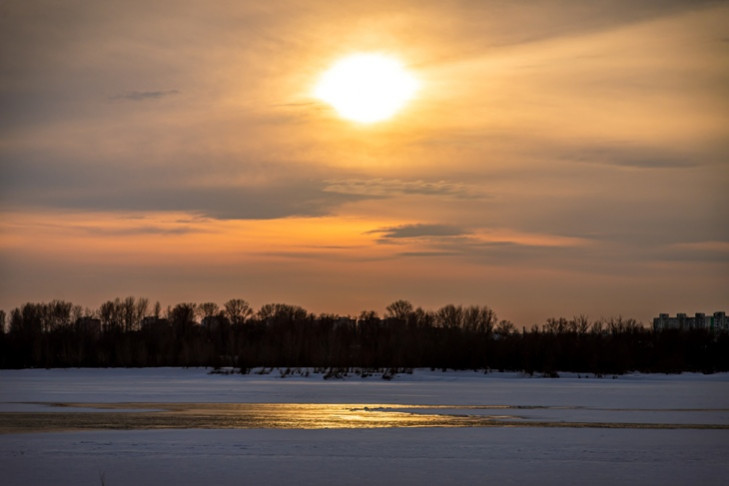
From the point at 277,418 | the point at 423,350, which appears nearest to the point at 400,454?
the point at 277,418

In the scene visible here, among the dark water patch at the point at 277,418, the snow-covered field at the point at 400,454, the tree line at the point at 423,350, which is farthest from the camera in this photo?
the tree line at the point at 423,350

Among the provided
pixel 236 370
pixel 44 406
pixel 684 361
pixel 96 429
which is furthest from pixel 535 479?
pixel 684 361

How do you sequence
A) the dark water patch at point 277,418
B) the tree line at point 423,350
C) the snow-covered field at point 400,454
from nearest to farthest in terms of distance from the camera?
the snow-covered field at point 400,454 → the dark water patch at point 277,418 → the tree line at point 423,350

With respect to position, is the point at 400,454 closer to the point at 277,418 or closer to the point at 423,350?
the point at 277,418

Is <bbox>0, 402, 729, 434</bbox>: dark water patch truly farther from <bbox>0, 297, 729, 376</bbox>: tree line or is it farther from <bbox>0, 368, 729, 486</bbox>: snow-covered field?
<bbox>0, 297, 729, 376</bbox>: tree line

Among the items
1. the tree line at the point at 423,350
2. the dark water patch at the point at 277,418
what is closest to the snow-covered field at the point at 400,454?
the dark water patch at the point at 277,418

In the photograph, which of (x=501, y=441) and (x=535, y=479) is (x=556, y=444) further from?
(x=535, y=479)

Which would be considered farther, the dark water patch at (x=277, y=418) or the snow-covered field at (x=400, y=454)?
the dark water patch at (x=277, y=418)

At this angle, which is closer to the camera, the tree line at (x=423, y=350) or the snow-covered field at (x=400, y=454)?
the snow-covered field at (x=400, y=454)

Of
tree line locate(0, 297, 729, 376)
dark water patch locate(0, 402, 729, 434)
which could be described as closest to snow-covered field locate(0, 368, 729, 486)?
dark water patch locate(0, 402, 729, 434)

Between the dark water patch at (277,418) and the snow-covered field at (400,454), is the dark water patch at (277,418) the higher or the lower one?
the higher one

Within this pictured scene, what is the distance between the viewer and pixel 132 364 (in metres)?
71.3

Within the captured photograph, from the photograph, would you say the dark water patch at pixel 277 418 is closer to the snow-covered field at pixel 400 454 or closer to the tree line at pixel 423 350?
the snow-covered field at pixel 400 454

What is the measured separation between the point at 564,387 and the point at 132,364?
38.1 m
